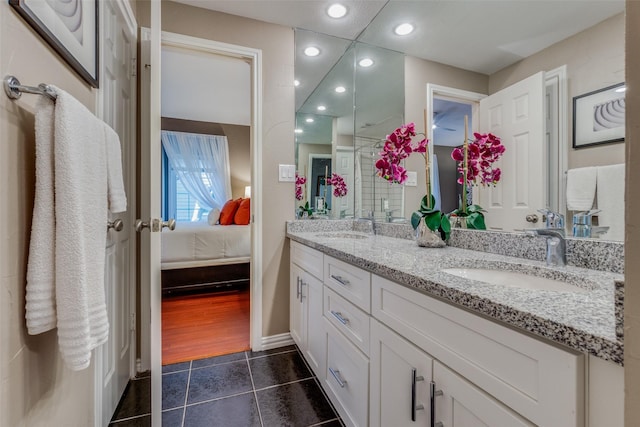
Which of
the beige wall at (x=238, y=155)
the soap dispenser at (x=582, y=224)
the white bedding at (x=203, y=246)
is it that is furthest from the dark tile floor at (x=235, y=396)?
the beige wall at (x=238, y=155)

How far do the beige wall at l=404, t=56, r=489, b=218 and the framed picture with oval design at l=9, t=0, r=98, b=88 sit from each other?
151 cm

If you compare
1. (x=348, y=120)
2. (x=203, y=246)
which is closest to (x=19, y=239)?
(x=348, y=120)

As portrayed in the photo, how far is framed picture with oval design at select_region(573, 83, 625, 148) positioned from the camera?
794 mm

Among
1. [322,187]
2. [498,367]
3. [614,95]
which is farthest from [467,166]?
[322,187]

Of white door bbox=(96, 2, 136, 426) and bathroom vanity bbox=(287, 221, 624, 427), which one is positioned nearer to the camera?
bathroom vanity bbox=(287, 221, 624, 427)

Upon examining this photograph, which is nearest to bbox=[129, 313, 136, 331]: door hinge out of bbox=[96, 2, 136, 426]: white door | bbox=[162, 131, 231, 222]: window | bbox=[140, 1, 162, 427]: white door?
bbox=[96, 2, 136, 426]: white door

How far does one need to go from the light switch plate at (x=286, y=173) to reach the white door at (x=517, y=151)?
126 centimetres

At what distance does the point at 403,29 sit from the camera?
6.03 feet

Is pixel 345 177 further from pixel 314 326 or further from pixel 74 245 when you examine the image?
pixel 74 245

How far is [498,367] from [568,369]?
0.14m

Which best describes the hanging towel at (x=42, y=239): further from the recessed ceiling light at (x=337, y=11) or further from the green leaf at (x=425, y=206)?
the recessed ceiling light at (x=337, y=11)

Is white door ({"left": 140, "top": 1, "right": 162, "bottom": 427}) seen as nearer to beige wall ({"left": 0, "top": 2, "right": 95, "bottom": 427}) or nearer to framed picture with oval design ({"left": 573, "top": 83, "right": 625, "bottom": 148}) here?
beige wall ({"left": 0, "top": 2, "right": 95, "bottom": 427})

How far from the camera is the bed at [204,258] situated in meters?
2.98

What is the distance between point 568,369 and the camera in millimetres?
444
